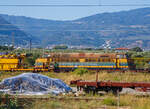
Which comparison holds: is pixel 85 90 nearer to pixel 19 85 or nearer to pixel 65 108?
pixel 19 85

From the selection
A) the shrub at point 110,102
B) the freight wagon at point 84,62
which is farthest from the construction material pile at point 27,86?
the freight wagon at point 84,62

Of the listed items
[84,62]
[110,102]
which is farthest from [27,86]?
[84,62]

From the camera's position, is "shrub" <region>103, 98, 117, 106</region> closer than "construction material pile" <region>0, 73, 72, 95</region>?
Yes

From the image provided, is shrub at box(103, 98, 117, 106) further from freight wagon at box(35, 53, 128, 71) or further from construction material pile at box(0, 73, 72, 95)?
freight wagon at box(35, 53, 128, 71)

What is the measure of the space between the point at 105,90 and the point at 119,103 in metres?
3.75

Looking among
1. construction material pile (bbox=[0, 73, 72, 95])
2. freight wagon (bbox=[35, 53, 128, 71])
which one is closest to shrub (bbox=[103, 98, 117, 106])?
construction material pile (bbox=[0, 73, 72, 95])

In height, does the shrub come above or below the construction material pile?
below

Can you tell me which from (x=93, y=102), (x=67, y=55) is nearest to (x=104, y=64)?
(x=67, y=55)

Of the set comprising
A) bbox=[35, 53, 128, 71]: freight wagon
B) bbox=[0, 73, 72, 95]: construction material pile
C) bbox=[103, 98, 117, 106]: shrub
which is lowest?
bbox=[103, 98, 117, 106]: shrub

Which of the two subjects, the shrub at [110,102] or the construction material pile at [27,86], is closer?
the shrub at [110,102]

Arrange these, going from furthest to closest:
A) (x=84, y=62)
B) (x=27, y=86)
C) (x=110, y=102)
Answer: (x=84, y=62) → (x=27, y=86) → (x=110, y=102)

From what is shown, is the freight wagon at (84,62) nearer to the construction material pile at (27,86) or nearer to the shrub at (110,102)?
the construction material pile at (27,86)

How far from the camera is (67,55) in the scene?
39719mm

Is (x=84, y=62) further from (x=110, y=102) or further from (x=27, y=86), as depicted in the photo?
(x=110, y=102)
